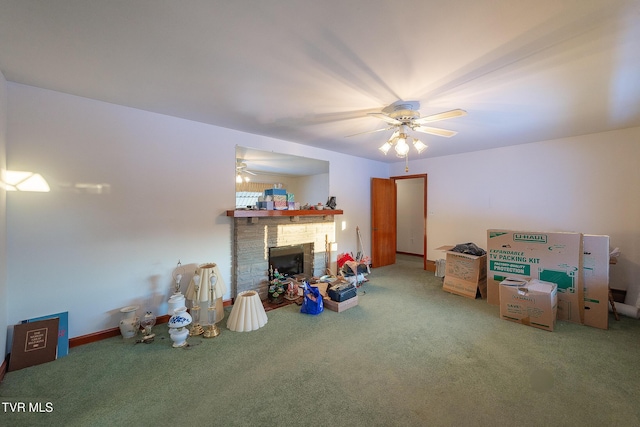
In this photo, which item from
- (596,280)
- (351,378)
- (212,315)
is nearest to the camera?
(351,378)

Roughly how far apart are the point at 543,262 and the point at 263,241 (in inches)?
148

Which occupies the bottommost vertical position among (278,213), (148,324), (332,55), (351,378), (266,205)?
(351,378)

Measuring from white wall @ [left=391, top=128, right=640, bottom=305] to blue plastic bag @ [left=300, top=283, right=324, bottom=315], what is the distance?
10.6 ft

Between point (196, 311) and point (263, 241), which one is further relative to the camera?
point (263, 241)

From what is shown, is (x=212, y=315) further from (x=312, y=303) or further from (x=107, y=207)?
(x=107, y=207)

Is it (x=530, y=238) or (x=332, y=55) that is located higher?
(x=332, y=55)

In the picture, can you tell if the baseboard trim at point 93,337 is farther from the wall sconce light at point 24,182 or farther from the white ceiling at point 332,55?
the white ceiling at point 332,55

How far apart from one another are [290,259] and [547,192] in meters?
4.33

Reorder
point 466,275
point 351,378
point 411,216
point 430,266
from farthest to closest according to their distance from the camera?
point 411,216 → point 430,266 → point 466,275 → point 351,378

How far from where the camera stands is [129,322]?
2.46 m

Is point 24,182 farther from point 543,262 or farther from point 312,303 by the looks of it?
point 543,262

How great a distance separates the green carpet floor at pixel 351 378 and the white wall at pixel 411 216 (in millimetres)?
3993

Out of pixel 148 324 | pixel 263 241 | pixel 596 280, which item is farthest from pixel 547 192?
pixel 148 324

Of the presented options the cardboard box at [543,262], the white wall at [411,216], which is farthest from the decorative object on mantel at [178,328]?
the white wall at [411,216]
